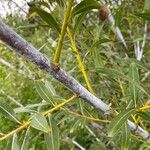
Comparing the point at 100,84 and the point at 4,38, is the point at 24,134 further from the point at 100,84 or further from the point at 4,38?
the point at 100,84

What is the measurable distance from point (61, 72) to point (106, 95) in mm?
1661

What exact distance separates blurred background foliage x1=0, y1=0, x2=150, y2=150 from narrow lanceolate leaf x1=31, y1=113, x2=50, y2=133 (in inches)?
3.8

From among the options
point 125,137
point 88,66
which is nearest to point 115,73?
point 125,137

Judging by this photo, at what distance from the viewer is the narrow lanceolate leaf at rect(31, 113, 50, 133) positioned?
3.34ft

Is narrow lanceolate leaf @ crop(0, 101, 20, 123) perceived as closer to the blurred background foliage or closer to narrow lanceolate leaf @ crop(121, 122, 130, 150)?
the blurred background foliage

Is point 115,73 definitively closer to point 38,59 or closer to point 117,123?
point 117,123

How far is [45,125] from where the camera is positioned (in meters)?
1.03

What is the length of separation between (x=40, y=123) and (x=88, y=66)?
2.37ft

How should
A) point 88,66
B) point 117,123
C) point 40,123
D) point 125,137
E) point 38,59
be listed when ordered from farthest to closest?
1. point 88,66
2. point 125,137
3. point 117,123
4. point 40,123
5. point 38,59

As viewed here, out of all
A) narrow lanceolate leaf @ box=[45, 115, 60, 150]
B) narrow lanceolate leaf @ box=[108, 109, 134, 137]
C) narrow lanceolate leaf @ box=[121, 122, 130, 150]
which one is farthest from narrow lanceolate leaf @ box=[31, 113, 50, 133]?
narrow lanceolate leaf @ box=[121, 122, 130, 150]

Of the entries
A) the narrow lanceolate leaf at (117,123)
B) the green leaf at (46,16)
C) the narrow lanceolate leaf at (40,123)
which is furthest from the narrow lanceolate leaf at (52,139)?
the green leaf at (46,16)

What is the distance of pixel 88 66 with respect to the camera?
1.72m

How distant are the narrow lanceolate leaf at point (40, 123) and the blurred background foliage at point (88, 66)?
96 millimetres

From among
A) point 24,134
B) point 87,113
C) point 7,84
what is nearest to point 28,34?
point 7,84
